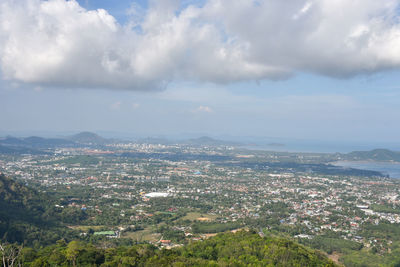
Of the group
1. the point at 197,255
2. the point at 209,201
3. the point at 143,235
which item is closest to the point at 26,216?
the point at 143,235

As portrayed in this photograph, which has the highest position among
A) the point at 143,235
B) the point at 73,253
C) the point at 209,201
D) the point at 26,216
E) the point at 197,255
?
the point at 73,253

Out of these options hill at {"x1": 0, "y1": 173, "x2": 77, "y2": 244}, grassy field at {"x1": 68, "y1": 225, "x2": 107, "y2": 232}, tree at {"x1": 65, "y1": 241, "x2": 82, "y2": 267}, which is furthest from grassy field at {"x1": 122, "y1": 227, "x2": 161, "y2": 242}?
tree at {"x1": 65, "y1": 241, "x2": 82, "y2": 267}

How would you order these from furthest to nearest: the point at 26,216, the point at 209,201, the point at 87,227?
the point at 209,201 → the point at 26,216 → the point at 87,227

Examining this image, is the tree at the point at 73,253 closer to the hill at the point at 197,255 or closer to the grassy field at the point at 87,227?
the hill at the point at 197,255

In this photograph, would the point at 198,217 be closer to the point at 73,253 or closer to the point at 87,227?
the point at 87,227

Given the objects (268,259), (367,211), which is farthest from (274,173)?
(268,259)

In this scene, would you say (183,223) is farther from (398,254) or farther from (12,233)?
(398,254)

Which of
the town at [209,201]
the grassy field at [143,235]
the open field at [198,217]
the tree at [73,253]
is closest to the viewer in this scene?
the tree at [73,253]

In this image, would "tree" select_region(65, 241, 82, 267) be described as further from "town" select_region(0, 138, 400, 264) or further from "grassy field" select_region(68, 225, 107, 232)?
"grassy field" select_region(68, 225, 107, 232)

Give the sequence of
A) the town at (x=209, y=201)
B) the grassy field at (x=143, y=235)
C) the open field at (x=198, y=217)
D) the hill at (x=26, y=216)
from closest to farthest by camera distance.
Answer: the hill at (x=26, y=216)
the grassy field at (x=143, y=235)
the town at (x=209, y=201)
the open field at (x=198, y=217)

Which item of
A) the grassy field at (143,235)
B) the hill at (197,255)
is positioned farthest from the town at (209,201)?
the hill at (197,255)

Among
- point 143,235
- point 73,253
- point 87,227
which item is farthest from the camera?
point 87,227
